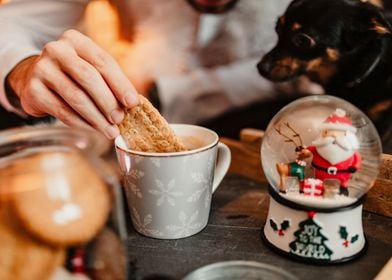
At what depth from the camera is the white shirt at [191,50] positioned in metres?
0.93

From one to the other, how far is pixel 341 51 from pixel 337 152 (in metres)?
0.30

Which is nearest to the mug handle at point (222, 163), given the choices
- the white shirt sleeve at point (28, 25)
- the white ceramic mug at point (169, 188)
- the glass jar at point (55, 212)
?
the white ceramic mug at point (169, 188)

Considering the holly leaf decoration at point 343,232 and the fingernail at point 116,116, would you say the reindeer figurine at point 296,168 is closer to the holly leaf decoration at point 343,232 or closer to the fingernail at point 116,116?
the holly leaf decoration at point 343,232

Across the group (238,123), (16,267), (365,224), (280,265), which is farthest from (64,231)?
(238,123)

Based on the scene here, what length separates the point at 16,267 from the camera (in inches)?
15.1

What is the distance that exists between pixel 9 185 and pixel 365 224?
45 centimetres

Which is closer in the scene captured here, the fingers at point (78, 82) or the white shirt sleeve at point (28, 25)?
the fingers at point (78, 82)

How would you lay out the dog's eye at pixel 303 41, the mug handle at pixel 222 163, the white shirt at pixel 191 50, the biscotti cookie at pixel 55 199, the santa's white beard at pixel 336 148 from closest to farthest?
the biscotti cookie at pixel 55 199
the santa's white beard at pixel 336 148
the mug handle at pixel 222 163
the dog's eye at pixel 303 41
the white shirt at pixel 191 50

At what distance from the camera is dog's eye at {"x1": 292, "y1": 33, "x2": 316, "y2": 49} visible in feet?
2.46

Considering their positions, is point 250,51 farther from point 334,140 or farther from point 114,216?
point 114,216

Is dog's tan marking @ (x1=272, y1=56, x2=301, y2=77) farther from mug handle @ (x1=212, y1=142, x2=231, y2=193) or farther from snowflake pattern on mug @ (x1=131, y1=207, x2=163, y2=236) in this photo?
snowflake pattern on mug @ (x1=131, y1=207, x2=163, y2=236)

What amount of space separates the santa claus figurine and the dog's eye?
248 millimetres

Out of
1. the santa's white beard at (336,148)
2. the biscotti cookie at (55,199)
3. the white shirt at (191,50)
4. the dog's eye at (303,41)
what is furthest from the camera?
the white shirt at (191,50)

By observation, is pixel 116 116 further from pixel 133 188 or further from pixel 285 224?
pixel 285 224
